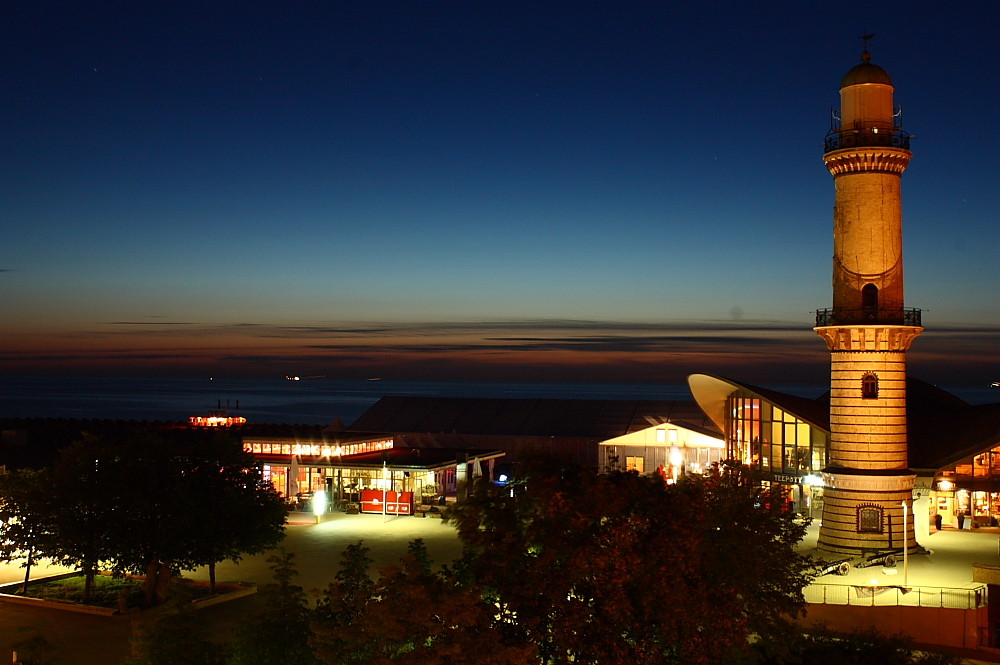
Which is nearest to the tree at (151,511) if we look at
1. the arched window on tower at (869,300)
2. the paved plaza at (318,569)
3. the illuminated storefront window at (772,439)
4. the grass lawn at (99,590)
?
the grass lawn at (99,590)

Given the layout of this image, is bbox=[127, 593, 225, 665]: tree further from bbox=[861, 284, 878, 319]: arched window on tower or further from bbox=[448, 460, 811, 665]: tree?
bbox=[861, 284, 878, 319]: arched window on tower

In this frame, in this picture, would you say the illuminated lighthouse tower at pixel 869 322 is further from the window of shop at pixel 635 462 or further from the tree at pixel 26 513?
the tree at pixel 26 513

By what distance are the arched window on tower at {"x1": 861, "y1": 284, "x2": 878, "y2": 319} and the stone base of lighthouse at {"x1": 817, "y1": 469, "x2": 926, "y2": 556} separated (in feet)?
17.0

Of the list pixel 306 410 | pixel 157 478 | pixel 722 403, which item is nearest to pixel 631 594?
pixel 157 478

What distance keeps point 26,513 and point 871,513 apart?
25656 millimetres

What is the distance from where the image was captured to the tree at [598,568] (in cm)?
1420

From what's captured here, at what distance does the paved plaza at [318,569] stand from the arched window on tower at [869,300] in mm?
7909

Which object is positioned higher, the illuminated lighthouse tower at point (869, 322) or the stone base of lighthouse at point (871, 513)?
the illuminated lighthouse tower at point (869, 322)

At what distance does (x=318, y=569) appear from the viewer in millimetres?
29500

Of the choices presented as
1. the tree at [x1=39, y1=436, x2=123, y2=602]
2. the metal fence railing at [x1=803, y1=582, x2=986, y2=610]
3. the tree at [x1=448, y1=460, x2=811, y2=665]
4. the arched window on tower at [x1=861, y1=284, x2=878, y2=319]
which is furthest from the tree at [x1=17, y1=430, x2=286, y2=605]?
the arched window on tower at [x1=861, y1=284, x2=878, y2=319]

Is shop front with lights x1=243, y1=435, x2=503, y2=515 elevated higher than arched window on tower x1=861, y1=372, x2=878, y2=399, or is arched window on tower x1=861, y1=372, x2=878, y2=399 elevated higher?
arched window on tower x1=861, y1=372, x2=878, y2=399

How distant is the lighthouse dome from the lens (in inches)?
1244

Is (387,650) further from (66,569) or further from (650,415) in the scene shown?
(650,415)

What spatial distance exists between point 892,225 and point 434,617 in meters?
23.2
